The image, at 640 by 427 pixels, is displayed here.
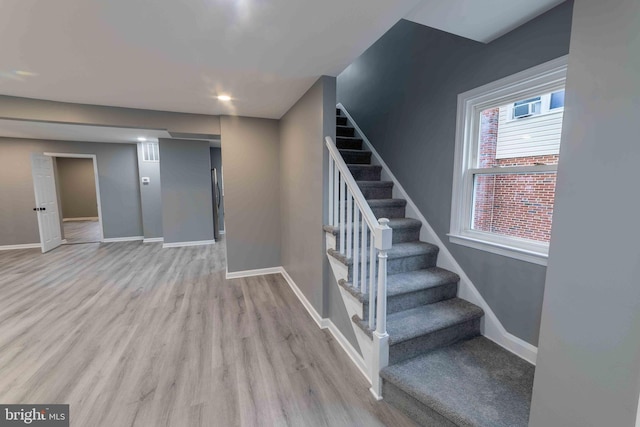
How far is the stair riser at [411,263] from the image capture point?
2320 mm

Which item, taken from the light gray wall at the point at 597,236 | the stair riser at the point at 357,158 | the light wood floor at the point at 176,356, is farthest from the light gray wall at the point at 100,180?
the light gray wall at the point at 597,236

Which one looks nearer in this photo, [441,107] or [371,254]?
[371,254]

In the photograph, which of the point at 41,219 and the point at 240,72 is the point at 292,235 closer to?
the point at 240,72

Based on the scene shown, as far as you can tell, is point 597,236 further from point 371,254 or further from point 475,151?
point 475,151

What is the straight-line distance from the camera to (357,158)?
11.0 feet

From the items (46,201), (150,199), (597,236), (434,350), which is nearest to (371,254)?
(434,350)

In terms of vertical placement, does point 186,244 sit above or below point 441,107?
below

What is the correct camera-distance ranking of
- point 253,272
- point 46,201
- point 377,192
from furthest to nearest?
point 46,201, point 253,272, point 377,192

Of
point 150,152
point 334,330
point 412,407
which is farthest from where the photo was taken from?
point 150,152

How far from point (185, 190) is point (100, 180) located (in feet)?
7.42

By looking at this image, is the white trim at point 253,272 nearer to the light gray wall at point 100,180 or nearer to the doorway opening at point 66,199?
the light gray wall at point 100,180

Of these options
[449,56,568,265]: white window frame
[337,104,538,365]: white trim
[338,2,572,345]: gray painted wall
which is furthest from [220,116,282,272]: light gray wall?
[449,56,568,265]: white window frame

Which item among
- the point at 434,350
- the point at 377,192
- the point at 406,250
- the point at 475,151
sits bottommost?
the point at 434,350

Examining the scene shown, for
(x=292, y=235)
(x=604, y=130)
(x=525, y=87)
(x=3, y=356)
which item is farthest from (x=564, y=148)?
(x=3, y=356)
